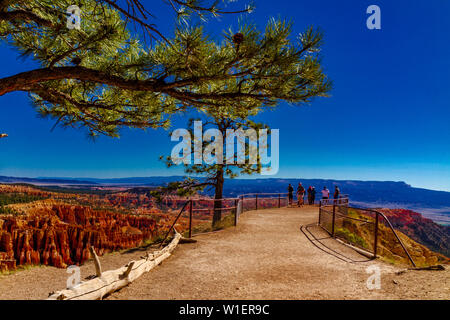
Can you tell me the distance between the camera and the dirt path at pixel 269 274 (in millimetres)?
4016

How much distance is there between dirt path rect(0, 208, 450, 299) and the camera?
402 centimetres

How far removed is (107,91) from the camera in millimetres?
6723

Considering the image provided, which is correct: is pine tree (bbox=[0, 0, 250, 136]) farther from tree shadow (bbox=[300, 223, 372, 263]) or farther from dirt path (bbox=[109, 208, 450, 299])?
tree shadow (bbox=[300, 223, 372, 263])

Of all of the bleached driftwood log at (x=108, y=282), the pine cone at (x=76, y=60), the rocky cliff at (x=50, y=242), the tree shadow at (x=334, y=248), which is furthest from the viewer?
the rocky cliff at (x=50, y=242)

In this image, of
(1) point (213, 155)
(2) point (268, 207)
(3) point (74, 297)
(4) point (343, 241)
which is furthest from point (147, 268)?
(2) point (268, 207)

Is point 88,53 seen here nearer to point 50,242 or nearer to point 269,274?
point 269,274

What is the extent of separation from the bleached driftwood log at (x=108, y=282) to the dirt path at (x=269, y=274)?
0.46 ft

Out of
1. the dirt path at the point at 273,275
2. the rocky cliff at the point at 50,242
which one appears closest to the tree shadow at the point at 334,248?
the dirt path at the point at 273,275

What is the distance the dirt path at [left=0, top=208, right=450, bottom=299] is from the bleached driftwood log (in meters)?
0.14

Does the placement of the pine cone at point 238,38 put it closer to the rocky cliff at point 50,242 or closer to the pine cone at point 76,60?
the pine cone at point 76,60

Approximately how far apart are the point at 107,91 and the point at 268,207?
13.7 metres

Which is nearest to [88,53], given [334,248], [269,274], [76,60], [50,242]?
[76,60]

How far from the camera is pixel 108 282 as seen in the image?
3.82 meters

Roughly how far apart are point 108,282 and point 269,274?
9.65 ft
